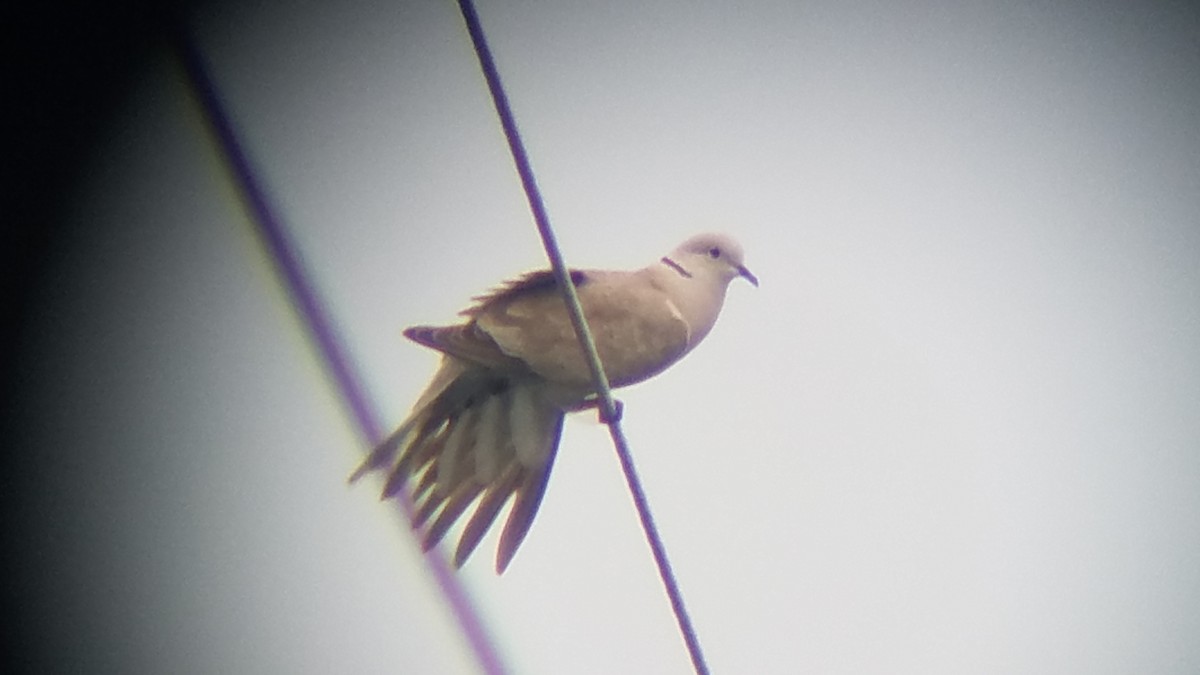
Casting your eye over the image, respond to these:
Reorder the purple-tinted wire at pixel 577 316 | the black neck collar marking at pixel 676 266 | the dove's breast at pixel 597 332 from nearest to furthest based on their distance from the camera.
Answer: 1. the purple-tinted wire at pixel 577 316
2. the dove's breast at pixel 597 332
3. the black neck collar marking at pixel 676 266

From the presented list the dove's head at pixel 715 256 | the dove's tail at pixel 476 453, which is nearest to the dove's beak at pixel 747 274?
the dove's head at pixel 715 256

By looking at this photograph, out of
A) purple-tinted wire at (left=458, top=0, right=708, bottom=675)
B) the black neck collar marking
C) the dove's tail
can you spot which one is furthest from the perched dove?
purple-tinted wire at (left=458, top=0, right=708, bottom=675)

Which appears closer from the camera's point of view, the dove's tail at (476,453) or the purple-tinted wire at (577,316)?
the purple-tinted wire at (577,316)

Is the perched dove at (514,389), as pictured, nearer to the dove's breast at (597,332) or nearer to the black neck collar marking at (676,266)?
the dove's breast at (597,332)

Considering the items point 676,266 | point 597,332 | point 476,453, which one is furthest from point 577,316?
point 676,266

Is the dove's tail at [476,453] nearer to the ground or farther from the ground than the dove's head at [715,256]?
nearer to the ground

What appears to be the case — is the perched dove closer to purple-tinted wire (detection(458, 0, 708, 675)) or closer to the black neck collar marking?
the black neck collar marking
